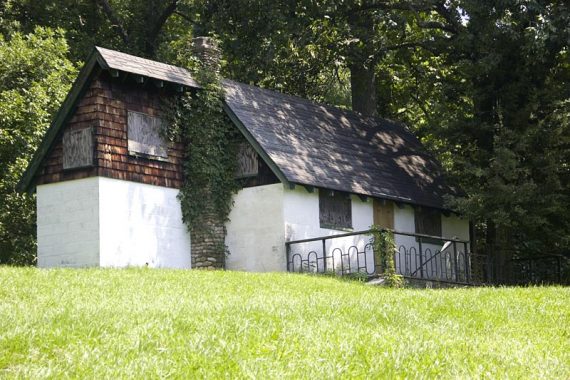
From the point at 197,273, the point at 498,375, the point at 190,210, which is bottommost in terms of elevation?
the point at 498,375

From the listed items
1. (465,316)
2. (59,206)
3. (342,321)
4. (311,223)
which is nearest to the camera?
(342,321)

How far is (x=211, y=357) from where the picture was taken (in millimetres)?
11398

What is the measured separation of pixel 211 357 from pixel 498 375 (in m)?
3.38

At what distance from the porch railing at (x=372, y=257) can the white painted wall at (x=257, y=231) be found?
21.0 inches

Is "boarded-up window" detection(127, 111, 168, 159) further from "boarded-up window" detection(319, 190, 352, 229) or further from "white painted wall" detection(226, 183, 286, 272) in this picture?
"boarded-up window" detection(319, 190, 352, 229)

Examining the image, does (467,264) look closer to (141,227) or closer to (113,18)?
(141,227)

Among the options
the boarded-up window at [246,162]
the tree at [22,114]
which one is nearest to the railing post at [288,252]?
the boarded-up window at [246,162]

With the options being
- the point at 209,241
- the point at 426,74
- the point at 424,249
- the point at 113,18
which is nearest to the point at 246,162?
the point at 209,241

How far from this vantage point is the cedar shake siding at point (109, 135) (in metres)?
25.2

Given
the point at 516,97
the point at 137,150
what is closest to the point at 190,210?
the point at 137,150

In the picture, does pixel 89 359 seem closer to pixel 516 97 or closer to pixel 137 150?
pixel 137 150

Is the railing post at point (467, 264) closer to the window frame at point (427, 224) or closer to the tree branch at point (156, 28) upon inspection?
the window frame at point (427, 224)

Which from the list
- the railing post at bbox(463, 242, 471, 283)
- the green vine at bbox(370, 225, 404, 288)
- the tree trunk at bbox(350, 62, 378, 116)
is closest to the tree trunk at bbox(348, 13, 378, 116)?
the tree trunk at bbox(350, 62, 378, 116)

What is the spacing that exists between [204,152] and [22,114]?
21.6 ft
